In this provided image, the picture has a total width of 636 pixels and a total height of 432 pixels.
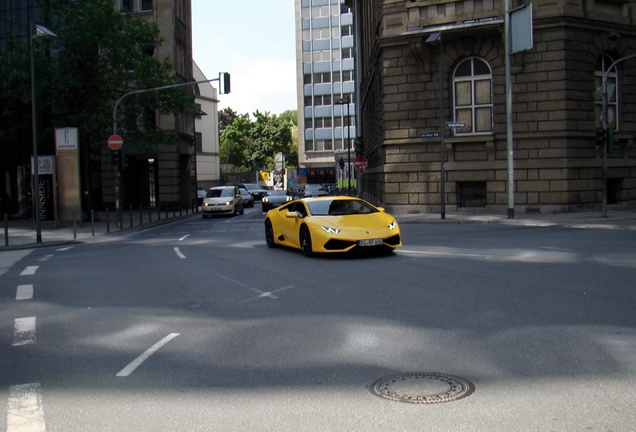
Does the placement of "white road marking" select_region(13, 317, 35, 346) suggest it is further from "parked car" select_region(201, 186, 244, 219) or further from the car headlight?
"parked car" select_region(201, 186, 244, 219)

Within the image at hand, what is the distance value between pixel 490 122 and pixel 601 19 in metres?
5.90

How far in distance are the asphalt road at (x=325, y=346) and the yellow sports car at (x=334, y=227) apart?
0.73 m

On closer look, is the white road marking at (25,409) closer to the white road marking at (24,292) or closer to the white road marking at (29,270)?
the white road marking at (24,292)

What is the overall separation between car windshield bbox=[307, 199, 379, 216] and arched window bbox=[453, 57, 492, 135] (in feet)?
51.1

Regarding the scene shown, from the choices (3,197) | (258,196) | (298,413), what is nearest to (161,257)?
(298,413)

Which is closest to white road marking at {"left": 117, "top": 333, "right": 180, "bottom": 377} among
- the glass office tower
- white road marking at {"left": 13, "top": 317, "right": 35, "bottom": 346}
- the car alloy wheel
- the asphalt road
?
the asphalt road

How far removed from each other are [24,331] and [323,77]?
301 ft

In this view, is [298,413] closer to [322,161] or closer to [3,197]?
[3,197]

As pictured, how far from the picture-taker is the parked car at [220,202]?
3856 centimetres

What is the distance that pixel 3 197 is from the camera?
4072 cm

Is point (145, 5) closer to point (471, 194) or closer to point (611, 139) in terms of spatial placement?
point (471, 194)

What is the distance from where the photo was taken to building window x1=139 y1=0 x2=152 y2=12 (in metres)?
46.9

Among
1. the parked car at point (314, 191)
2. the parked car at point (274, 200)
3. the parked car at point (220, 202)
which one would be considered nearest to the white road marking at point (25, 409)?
the parked car at point (220, 202)

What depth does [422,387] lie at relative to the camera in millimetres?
5344
